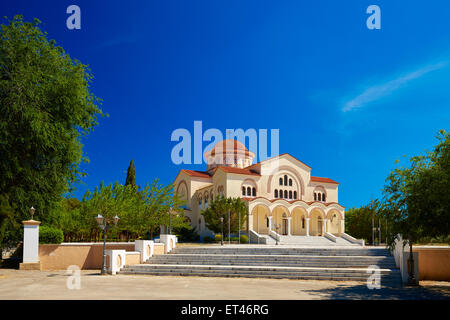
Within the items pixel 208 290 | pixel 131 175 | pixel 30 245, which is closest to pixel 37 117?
pixel 30 245

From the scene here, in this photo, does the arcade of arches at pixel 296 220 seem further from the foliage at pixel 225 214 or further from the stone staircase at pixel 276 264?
the stone staircase at pixel 276 264

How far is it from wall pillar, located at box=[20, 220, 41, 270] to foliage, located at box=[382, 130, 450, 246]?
53.3ft

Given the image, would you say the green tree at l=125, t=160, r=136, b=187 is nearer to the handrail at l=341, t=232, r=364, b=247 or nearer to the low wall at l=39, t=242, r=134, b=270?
the handrail at l=341, t=232, r=364, b=247

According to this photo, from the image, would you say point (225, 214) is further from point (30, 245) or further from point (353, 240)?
point (30, 245)

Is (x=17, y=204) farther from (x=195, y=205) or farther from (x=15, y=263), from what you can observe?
(x=195, y=205)

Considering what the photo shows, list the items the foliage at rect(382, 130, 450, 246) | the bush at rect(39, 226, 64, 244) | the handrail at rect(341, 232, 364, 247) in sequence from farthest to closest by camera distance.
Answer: the handrail at rect(341, 232, 364, 247)
the bush at rect(39, 226, 64, 244)
the foliage at rect(382, 130, 450, 246)

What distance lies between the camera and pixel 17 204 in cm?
2116

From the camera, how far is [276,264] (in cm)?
2069

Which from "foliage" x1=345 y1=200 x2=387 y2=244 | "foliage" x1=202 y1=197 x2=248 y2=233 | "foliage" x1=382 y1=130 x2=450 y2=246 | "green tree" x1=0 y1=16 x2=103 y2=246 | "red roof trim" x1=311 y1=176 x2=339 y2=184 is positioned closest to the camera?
"foliage" x1=382 y1=130 x2=450 y2=246

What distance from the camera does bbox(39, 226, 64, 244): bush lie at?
2216 cm

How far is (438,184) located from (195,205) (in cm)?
4625

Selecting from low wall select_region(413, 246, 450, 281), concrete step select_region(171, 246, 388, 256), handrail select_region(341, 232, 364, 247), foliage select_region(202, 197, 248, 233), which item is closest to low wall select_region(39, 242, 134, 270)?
concrete step select_region(171, 246, 388, 256)

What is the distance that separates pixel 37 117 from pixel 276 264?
1337 cm

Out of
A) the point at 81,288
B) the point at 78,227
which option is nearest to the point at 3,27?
the point at 81,288
